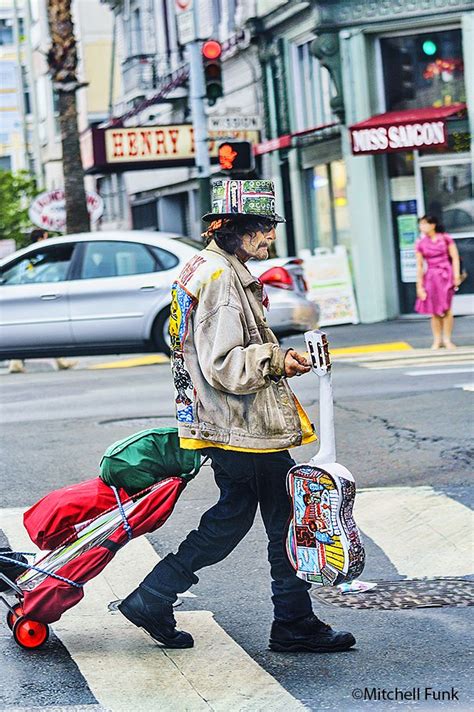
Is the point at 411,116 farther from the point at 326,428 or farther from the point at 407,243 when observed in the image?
the point at 326,428

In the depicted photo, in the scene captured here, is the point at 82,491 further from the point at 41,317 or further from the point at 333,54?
the point at 333,54

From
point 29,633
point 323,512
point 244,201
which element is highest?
point 244,201

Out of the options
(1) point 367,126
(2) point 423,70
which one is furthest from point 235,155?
(2) point 423,70

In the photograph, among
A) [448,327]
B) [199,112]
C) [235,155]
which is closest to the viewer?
[448,327]

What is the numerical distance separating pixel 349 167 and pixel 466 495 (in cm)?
1520

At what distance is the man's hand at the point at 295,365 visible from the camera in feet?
16.2

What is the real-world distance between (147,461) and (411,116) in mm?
16657

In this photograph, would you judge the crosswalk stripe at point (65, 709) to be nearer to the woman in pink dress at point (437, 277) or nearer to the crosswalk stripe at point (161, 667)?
the crosswalk stripe at point (161, 667)

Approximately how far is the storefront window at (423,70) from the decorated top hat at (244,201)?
17.0m

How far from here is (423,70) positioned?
72.0ft

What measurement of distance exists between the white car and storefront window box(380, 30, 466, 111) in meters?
6.40

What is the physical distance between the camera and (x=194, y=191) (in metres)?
32.5

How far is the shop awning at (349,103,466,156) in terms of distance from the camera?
20812 millimetres

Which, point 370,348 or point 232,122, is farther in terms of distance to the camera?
point 232,122
